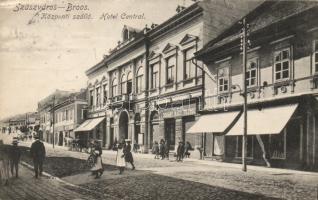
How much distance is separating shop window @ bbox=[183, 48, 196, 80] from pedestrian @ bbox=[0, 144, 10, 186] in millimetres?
8862

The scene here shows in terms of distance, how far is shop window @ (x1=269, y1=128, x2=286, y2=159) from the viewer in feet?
40.2

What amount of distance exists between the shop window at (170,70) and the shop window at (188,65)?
2.84ft

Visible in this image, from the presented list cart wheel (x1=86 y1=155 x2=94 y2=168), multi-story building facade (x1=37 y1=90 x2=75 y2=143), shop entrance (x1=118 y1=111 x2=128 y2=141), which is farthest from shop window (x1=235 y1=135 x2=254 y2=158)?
multi-story building facade (x1=37 y1=90 x2=75 y2=143)

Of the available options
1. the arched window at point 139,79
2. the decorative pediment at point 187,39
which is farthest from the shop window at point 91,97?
the decorative pediment at point 187,39

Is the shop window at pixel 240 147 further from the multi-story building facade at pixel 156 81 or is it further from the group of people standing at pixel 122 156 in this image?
the group of people standing at pixel 122 156

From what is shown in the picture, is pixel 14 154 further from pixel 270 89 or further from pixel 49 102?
pixel 270 89

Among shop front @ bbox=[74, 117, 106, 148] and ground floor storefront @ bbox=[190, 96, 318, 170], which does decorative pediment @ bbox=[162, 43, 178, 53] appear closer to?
shop front @ bbox=[74, 117, 106, 148]

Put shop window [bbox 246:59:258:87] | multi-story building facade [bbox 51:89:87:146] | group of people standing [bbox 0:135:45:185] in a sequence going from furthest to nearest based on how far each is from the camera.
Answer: multi-story building facade [bbox 51:89:87:146], shop window [bbox 246:59:258:87], group of people standing [bbox 0:135:45:185]

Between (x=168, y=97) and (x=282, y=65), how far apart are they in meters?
7.01

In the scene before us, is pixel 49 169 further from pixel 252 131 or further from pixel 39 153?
pixel 252 131

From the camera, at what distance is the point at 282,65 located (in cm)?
1238

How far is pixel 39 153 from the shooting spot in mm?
11219

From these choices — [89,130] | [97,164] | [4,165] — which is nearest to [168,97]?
[89,130]

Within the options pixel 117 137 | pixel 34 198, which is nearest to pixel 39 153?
pixel 34 198
